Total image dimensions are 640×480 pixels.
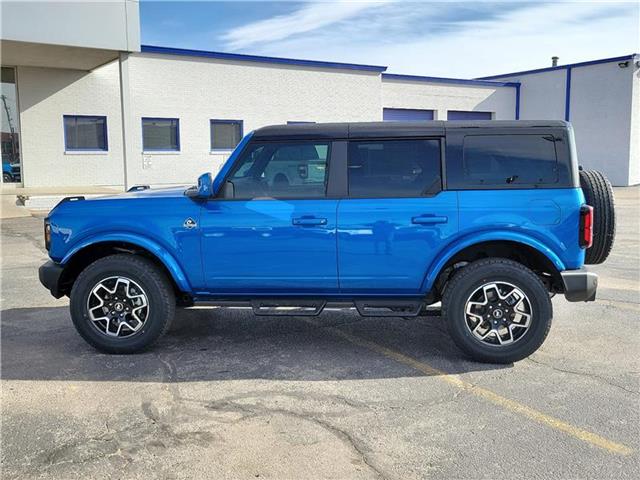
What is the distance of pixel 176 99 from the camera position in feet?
73.4

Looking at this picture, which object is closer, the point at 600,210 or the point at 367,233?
the point at 367,233

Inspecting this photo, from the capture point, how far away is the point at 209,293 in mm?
5117

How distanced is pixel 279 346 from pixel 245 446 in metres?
1.88

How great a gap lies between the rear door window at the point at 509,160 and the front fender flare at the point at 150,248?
2.43m

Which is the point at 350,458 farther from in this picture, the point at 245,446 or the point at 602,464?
the point at 602,464

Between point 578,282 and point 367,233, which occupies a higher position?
point 367,233

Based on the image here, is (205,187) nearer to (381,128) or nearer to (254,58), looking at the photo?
(381,128)

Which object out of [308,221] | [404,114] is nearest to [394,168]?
[308,221]

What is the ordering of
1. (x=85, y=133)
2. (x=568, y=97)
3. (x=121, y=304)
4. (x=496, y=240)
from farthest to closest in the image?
(x=568, y=97)
(x=85, y=133)
(x=121, y=304)
(x=496, y=240)

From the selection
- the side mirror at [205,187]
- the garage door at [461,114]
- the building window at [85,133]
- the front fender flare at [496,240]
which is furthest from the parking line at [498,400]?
the garage door at [461,114]

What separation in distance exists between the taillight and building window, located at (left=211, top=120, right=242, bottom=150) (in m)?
20.1

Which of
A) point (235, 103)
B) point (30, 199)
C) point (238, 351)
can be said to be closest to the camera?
point (238, 351)

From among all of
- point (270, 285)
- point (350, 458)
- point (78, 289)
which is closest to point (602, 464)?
point (350, 458)

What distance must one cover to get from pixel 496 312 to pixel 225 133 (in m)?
20.2
